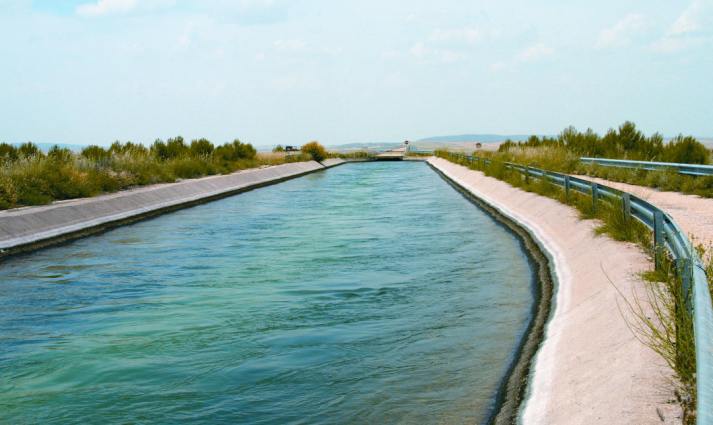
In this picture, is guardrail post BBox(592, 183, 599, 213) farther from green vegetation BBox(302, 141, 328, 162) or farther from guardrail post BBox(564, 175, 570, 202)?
green vegetation BBox(302, 141, 328, 162)

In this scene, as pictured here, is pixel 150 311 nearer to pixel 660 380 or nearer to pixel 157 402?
pixel 157 402

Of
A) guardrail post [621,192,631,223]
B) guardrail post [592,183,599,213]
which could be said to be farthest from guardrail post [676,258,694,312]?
guardrail post [592,183,599,213]

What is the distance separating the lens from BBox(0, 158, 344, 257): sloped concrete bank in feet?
57.6

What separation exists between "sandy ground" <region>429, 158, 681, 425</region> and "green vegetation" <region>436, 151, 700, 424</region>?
12 cm

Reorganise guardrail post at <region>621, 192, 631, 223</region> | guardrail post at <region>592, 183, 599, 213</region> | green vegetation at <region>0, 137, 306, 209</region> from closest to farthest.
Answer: guardrail post at <region>621, 192, 631, 223</region>
guardrail post at <region>592, 183, 599, 213</region>
green vegetation at <region>0, 137, 306, 209</region>

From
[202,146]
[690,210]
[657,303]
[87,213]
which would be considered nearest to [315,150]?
[202,146]

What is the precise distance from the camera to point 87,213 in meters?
21.5

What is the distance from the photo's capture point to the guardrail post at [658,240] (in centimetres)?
934

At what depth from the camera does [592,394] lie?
6.09 m

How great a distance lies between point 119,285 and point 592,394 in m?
9.19

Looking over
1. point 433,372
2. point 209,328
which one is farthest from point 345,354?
point 209,328

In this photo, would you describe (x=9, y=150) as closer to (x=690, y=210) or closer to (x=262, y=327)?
(x=262, y=327)

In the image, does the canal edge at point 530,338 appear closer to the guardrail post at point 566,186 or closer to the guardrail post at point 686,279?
the guardrail post at point 566,186

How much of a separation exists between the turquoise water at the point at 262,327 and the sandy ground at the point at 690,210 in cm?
297
